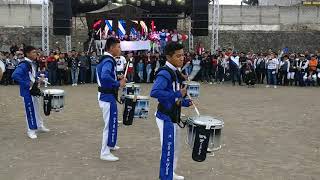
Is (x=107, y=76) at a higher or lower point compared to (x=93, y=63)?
lower

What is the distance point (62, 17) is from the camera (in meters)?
22.8

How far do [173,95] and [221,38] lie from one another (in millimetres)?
25680

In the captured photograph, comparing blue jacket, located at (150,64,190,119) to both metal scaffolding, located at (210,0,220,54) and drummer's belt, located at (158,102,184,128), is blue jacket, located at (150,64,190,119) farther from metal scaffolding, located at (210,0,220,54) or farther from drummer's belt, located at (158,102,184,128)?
metal scaffolding, located at (210,0,220,54)

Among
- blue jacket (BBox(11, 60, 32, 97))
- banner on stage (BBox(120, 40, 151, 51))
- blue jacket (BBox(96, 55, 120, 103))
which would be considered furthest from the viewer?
banner on stage (BBox(120, 40, 151, 51))

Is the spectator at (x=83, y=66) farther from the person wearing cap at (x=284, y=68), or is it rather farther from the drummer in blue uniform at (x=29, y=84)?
the drummer in blue uniform at (x=29, y=84)

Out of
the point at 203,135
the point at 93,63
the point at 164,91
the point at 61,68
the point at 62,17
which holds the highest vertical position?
the point at 62,17

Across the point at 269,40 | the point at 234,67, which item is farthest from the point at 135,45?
the point at 269,40

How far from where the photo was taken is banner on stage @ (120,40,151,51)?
21328mm

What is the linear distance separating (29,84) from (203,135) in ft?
15.6

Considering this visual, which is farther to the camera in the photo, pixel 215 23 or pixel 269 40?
pixel 269 40

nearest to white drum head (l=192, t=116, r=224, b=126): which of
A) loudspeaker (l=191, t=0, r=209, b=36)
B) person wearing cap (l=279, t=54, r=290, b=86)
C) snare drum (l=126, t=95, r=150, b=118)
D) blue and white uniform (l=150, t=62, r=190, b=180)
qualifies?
blue and white uniform (l=150, t=62, r=190, b=180)

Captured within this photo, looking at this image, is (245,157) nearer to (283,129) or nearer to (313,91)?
(283,129)

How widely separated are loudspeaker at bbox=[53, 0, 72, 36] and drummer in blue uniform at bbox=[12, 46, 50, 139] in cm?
1377

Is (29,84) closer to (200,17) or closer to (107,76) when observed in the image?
(107,76)
